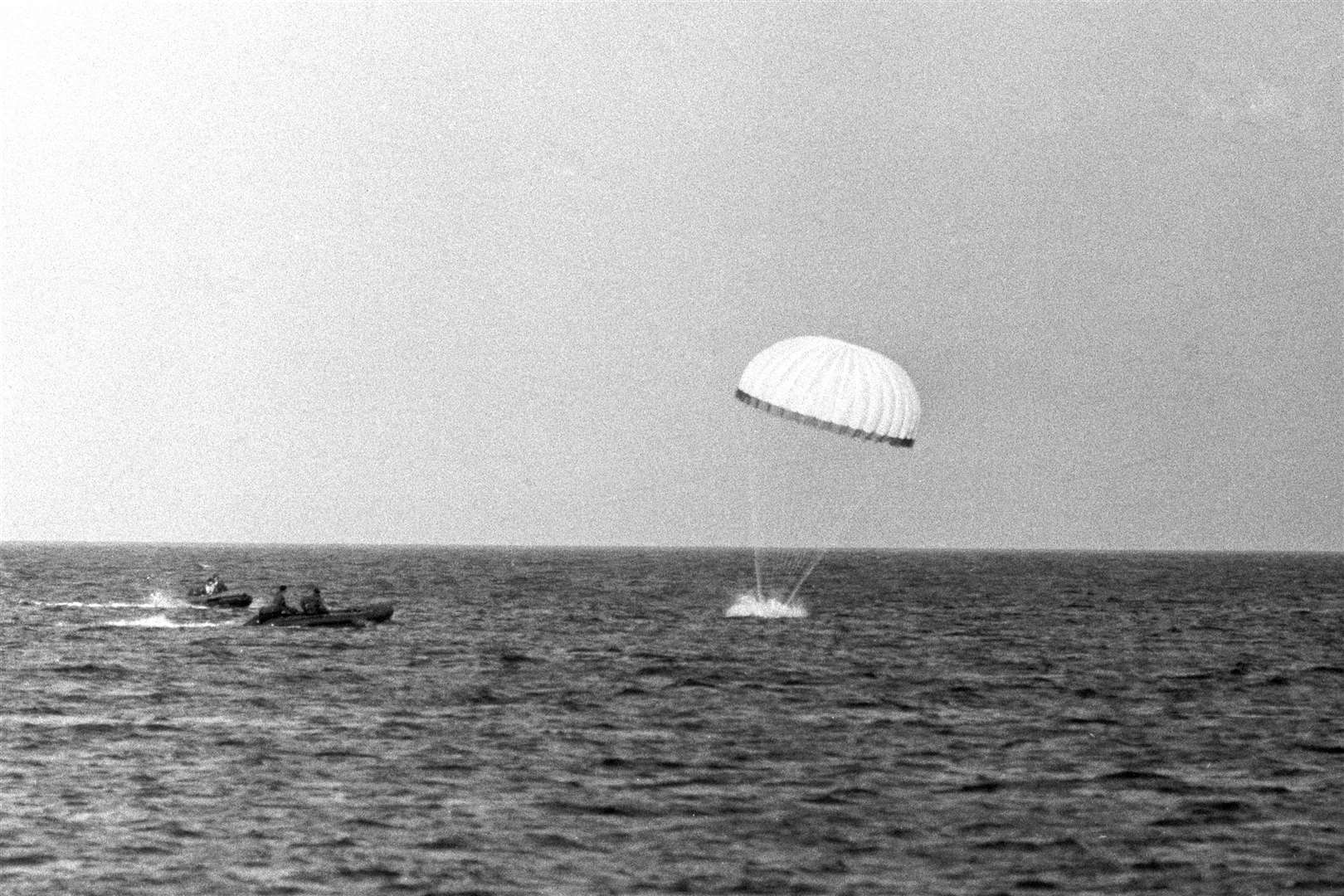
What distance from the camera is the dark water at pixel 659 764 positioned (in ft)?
102

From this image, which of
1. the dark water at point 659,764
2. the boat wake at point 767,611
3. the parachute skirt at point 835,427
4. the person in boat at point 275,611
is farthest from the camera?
the boat wake at point 767,611

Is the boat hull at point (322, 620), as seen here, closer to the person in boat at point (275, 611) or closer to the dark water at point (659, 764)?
the person in boat at point (275, 611)

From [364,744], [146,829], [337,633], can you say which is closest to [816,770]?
[364,744]

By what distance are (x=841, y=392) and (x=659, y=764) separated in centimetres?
2254

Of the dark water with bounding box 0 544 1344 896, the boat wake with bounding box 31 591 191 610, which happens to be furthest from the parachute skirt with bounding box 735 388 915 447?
the boat wake with bounding box 31 591 191 610

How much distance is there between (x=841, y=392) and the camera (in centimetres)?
6184

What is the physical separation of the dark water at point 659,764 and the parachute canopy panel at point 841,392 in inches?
321

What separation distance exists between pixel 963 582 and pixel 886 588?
24.0m

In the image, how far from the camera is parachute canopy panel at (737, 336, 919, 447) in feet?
203

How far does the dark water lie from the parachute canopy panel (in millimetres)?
8154

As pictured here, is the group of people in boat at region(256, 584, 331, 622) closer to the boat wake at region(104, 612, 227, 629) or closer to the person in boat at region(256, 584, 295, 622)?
the person in boat at region(256, 584, 295, 622)

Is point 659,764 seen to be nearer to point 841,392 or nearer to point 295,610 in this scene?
point 841,392

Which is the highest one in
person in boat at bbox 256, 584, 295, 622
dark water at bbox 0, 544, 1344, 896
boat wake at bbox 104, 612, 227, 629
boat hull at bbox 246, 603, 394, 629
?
person in boat at bbox 256, 584, 295, 622

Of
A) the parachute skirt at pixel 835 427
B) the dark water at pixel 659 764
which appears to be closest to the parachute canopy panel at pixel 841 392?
the parachute skirt at pixel 835 427
